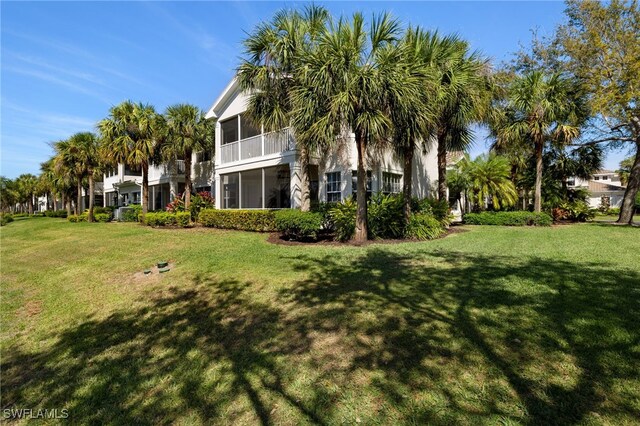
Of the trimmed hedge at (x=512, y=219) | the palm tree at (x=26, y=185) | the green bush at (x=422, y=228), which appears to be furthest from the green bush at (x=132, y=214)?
the palm tree at (x=26, y=185)

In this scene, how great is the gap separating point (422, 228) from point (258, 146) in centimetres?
911

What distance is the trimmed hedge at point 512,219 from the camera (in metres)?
17.9

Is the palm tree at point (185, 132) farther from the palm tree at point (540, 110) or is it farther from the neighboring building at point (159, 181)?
the palm tree at point (540, 110)

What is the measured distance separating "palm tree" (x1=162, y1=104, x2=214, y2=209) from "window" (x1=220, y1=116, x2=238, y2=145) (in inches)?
42.5

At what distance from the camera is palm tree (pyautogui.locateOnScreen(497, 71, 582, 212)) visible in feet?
57.2

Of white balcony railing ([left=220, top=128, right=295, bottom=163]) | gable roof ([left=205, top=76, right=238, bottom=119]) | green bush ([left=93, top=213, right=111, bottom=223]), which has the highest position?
gable roof ([left=205, top=76, right=238, bottom=119])

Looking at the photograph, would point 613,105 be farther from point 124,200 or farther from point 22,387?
point 124,200

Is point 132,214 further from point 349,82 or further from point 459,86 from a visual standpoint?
point 459,86

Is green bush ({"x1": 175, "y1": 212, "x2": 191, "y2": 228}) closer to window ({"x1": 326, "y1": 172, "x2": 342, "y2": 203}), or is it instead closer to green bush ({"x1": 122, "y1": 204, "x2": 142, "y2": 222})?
green bush ({"x1": 122, "y1": 204, "x2": 142, "y2": 222})

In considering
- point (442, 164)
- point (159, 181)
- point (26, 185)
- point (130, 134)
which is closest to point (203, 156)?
point (130, 134)

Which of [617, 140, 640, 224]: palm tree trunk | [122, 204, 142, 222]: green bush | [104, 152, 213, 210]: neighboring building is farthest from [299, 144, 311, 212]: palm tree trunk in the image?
[617, 140, 640, 224]: palm tree trunk

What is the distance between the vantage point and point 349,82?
9414 mm

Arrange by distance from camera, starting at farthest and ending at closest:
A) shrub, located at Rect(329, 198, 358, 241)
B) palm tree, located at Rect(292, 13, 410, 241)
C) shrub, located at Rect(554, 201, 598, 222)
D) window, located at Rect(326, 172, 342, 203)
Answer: shrub, located at Rect(554, 201, 598, 222), window, located at Rect(326, 172, 342, 203), shrub, located at Rect(329, 198, 358, 241), palm tree, located at Rect(292, 13, 410, 241)

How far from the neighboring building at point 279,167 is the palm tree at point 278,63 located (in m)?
2.02
